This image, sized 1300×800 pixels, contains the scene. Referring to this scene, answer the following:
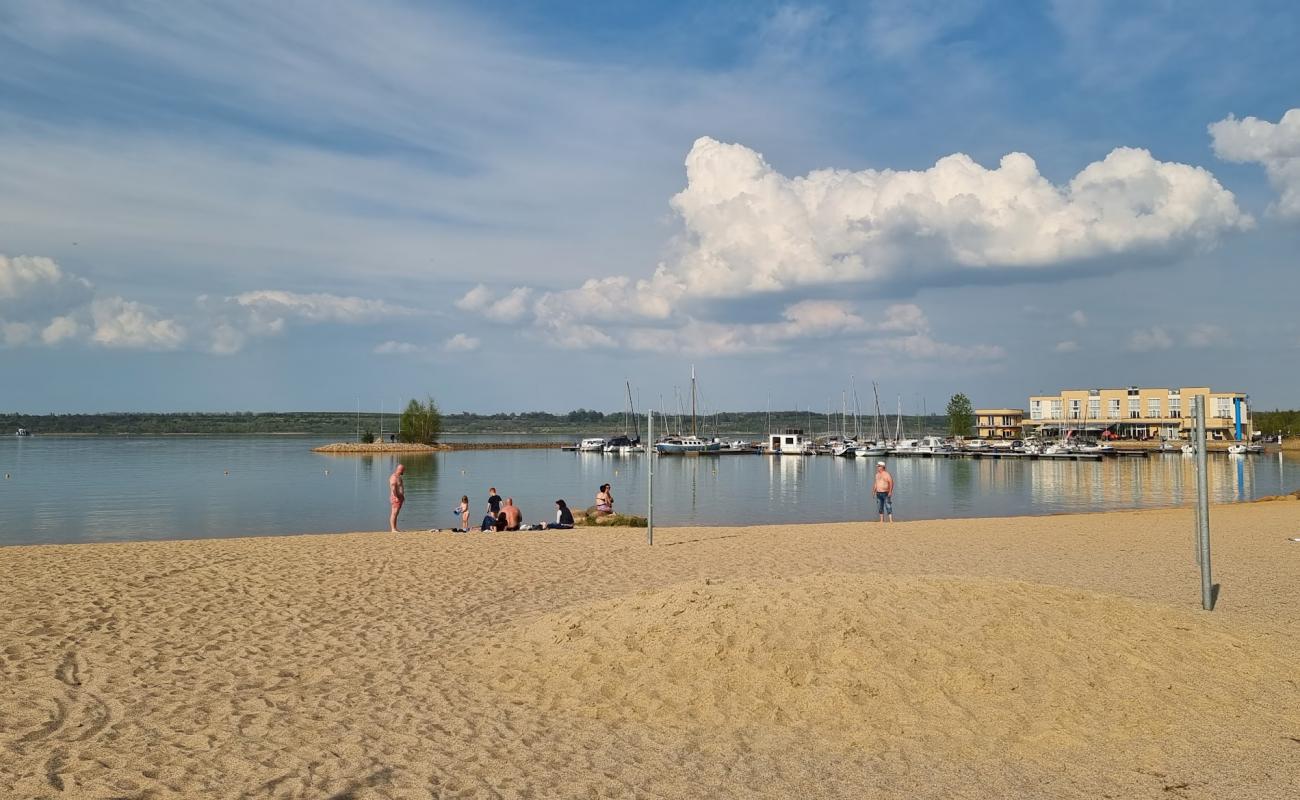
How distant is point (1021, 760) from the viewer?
21.0 feet

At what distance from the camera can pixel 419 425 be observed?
123312mm

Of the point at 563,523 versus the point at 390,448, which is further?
the point at 390,448

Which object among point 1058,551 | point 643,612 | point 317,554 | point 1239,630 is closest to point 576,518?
point 317,554

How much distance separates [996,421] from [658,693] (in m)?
164

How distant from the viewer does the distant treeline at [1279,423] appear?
135 meters

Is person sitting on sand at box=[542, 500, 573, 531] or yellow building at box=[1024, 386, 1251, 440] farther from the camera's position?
yellow building at box=[1024, 386, 1251, 440]

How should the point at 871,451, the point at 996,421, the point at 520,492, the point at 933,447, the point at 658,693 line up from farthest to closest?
the point at 996,421 → the point at 933,447 → the point at 871,451 → the point at 520,492 → the point at 658,693

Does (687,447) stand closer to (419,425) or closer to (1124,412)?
(419,425)

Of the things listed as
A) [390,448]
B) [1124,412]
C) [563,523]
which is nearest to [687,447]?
[390,448]

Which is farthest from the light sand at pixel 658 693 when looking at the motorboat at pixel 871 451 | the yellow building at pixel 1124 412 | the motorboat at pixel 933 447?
the yellow building at pixel 1124 412

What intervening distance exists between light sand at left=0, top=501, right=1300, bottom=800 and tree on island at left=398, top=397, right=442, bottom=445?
114 meters

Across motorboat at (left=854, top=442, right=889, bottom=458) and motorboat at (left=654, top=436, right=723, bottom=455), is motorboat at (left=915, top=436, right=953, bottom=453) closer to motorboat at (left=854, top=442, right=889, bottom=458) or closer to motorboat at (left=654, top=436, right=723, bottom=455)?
motorboat at (left=854, top=442, right=889, bottom=458)

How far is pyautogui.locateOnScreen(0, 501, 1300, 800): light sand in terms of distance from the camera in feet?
19.7

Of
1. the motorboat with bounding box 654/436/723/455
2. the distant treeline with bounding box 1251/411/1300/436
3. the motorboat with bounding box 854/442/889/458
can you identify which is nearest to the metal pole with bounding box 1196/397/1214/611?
the motorboat with bounding box 854/442/889/458
